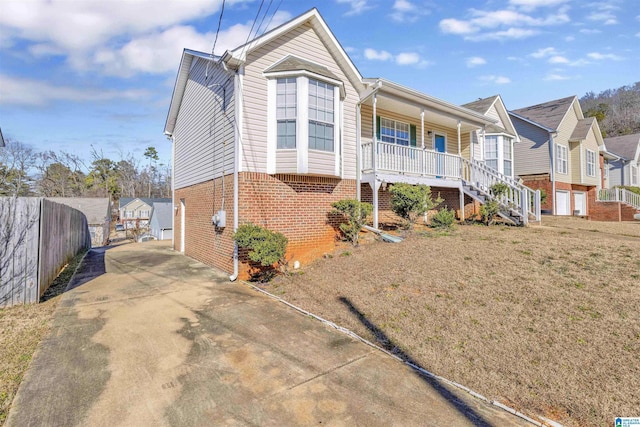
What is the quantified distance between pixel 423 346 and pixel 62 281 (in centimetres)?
894

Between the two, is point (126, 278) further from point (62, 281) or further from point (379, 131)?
point (379, 131)

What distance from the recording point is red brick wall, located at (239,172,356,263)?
828 cm

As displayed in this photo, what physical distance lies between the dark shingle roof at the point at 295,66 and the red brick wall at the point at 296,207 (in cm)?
287

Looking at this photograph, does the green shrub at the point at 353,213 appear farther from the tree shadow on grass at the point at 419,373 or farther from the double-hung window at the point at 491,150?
the double-hung window at the point at 491,150

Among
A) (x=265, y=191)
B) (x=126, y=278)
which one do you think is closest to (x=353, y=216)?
(x=265, y=191)

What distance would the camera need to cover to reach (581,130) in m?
21.2

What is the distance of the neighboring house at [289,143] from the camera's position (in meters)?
8.35

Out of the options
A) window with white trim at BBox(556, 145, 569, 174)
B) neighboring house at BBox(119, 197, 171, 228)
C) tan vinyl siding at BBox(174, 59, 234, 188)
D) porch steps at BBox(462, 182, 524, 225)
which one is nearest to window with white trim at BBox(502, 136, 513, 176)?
porch steps at BBox(462, 182, 524, 225)

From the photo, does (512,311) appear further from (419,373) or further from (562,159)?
(562,159)

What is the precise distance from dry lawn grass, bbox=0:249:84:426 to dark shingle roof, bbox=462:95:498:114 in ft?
58.7

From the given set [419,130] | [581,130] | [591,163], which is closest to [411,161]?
[419,130]

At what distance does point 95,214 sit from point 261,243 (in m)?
39.4

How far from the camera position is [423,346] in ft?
13.4

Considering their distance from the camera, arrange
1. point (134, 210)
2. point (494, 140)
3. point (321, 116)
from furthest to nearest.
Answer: point (134, 210) < point (494, 140) < point (321, 116)
